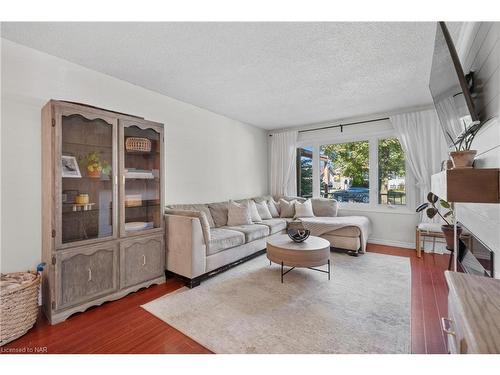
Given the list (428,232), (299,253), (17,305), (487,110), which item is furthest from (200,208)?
(428,232)

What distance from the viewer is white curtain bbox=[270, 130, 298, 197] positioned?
5393mm

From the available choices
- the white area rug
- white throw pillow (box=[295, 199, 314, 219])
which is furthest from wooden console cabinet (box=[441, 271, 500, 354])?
white throw pillow (box=[295, 199, 314, 219])

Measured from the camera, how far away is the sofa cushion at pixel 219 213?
385cm

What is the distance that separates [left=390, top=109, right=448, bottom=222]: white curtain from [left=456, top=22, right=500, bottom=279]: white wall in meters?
2.41

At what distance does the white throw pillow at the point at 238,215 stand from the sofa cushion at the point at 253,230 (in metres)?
0.11

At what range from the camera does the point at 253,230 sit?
3553 mm

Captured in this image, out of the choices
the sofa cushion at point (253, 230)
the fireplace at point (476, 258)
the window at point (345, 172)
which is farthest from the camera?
the window at point (345, 172)

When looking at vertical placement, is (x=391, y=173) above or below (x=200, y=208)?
above

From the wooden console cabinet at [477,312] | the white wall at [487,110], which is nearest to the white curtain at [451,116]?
the white wall at [487,110]

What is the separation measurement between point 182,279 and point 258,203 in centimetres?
229

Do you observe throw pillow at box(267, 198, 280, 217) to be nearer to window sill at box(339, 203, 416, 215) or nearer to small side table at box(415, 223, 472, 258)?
window sill at box(339, 203, 416, 215)

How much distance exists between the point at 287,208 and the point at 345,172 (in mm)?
1426

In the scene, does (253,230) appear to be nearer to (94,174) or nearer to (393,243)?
(94,174)

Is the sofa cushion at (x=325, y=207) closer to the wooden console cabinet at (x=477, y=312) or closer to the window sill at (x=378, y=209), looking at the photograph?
the window sill at (x=378, y=209)
